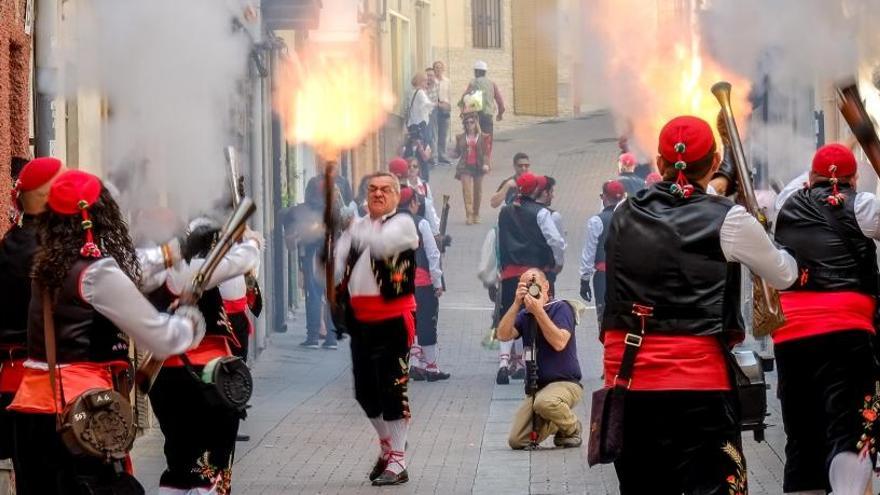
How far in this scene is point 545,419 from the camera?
45.2ft

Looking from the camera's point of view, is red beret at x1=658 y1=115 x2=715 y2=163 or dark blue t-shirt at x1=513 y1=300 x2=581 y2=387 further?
dark blue t-shirt at x1=513 y1=300 x2=581 y2=387

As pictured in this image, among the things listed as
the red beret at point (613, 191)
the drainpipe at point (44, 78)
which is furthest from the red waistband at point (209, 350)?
the red beret at point (613, 191)

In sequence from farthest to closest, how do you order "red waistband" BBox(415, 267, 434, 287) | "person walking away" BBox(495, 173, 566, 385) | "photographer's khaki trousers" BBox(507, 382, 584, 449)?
"red waistband" BBox(415, 267, 434, 287) < "person walking away" BBox(495, 173, 566, 385) < "photographer's khaki trousers" BBox(507, 382, 584, 449)

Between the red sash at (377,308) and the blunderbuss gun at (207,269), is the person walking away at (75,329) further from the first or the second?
the red sash at (377,308)

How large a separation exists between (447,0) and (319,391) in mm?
30896

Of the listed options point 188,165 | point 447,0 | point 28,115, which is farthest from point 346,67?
point 447,0

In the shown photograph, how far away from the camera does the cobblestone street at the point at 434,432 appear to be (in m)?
12.2

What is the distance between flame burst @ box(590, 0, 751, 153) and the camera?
1455 cm

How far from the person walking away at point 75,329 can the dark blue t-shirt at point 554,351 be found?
265 inches

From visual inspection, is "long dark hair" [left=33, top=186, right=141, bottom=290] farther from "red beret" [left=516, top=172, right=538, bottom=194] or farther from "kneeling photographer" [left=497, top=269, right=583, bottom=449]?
"red beret" [left=516, top=172, right=538, bottom=194]

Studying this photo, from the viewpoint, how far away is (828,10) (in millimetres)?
9688

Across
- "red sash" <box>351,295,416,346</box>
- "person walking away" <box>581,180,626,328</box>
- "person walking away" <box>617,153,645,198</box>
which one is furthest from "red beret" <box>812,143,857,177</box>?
"person walking away" <box>617,153,645,198</box>

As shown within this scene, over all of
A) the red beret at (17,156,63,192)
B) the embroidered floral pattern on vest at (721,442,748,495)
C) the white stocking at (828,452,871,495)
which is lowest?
the white stocking at (828,452,871,495)

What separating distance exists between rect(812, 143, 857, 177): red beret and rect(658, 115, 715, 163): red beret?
2.30 metres
